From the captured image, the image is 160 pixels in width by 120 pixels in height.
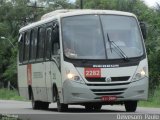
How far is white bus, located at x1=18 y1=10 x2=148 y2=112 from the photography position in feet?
64.5

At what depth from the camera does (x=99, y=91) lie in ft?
64.5

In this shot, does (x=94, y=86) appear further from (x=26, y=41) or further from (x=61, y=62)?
(x=26, y=41)

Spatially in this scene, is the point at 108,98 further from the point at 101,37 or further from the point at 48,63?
the point at 48,63

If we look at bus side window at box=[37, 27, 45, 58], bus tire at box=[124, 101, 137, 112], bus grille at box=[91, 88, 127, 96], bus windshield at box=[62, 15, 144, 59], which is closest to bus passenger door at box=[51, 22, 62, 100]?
bus windshield at box=[62, 15, 144, 59]

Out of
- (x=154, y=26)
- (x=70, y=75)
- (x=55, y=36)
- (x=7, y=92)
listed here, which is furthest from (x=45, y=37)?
(x=7, y=92)

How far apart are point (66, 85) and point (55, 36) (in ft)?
6.10

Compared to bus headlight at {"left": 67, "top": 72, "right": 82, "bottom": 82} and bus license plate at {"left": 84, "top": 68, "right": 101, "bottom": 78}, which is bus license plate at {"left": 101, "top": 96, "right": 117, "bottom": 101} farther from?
bus headlight at {"left": 67, "top": 72, "right": 82, "bottom": 82}

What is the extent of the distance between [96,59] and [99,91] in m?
0.96

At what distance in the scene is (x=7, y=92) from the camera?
68125mm

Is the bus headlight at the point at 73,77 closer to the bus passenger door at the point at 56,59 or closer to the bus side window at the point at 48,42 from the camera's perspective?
the bus passenger door at the point at 56,59

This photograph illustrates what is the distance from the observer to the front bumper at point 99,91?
1953cm

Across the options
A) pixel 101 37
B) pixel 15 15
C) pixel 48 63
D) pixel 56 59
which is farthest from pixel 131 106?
pixel 15 15

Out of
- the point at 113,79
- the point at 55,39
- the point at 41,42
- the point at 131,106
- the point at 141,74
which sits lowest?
the point at 131,106

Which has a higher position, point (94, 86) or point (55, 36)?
point (55, 36)
